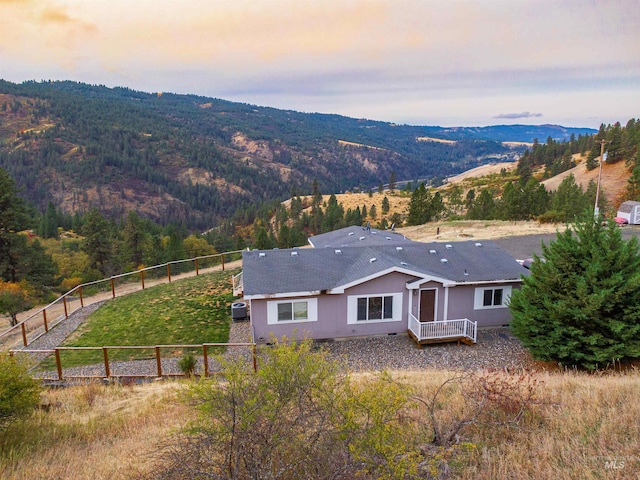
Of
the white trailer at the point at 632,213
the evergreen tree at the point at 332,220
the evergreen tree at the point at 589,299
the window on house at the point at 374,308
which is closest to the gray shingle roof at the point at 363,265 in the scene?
the window on house at the point at 374,308

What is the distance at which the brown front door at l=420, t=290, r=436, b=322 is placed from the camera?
16.6 meters

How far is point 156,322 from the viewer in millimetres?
18328

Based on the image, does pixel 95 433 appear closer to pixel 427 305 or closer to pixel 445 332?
pixel 445 332

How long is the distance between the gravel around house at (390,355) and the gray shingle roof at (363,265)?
2.29m

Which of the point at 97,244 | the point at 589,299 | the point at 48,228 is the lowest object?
the point at 48,228

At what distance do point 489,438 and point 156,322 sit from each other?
15677 millimetres

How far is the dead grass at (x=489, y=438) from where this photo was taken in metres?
5.00

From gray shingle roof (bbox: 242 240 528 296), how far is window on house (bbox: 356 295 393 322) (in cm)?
114

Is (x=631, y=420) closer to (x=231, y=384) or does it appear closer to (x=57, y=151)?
(x=231, y=384)

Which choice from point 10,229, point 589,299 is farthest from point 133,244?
point 589,299

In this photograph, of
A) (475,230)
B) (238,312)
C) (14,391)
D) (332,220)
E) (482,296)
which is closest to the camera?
(14,391)

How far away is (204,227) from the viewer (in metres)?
134

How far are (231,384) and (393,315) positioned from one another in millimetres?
12336

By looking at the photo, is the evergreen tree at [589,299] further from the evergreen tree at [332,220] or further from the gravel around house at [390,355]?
the evergreen tree at [332,220]
